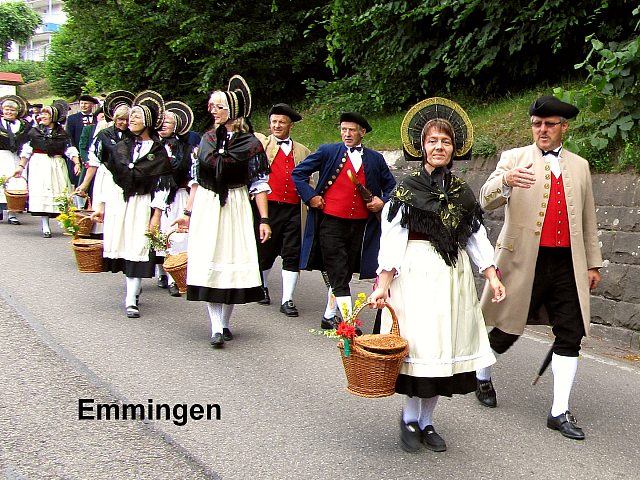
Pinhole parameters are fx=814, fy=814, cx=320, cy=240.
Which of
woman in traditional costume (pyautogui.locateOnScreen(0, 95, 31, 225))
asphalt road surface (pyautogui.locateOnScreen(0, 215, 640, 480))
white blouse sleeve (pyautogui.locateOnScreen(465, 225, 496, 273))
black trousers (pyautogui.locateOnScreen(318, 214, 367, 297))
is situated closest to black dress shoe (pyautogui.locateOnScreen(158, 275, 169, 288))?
asphalt road surface (pyautogui.locateOnScreen(0, 215, 640, 480))

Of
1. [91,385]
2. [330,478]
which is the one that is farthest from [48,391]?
[330,478]

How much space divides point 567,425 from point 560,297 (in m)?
0.79

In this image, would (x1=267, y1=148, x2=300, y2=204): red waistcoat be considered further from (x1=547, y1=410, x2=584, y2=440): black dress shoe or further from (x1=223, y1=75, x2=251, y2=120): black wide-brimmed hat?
(x1=547, y1=410, x2=584, y2=440): black dress shoe

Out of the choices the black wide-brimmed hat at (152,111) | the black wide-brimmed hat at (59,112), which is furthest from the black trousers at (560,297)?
the black wide-brimmed hat at (59,112)

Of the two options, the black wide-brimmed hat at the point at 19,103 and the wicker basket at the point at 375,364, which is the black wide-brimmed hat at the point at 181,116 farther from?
the wicker basket at the point at 375,364

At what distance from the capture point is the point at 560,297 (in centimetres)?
518

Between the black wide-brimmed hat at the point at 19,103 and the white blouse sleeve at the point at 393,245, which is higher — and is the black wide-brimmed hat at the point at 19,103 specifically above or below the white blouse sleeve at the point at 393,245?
above

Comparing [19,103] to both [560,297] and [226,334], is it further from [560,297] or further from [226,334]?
[560,297]

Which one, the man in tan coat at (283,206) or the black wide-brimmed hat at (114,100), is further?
the black wide-brimmed hat at (114,100)

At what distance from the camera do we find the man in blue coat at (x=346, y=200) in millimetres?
7422

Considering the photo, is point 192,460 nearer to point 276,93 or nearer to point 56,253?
point 56,253

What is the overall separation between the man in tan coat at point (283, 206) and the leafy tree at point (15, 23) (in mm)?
71145


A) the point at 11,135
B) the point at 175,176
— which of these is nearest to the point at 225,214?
the point at 175,176

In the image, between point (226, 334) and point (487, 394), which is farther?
point (226, 334)
